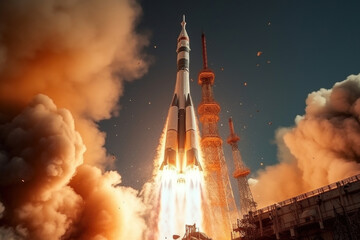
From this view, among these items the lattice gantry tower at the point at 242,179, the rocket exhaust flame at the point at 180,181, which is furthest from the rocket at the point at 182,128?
the lattice gantry tower at the point at 242,179

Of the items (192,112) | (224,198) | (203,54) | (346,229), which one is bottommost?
(346,229)

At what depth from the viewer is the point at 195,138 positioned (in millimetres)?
37000

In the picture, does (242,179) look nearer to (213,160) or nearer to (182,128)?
(213,160)

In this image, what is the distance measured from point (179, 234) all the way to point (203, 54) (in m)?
38.3

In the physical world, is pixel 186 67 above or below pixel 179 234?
above

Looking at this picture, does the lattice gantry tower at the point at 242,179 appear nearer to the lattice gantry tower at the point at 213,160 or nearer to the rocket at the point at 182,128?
the lattice gantry tower at the point at 213,160

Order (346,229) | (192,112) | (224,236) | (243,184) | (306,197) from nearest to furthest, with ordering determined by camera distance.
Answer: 1. (346,229)
2. (306,197)
3. (192,112)
4. (224,236)
5. (243,184)

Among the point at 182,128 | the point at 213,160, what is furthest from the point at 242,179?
the point at 182,128

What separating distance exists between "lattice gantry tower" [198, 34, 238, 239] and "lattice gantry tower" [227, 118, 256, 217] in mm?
9355

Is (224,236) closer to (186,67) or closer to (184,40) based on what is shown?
(186,67)

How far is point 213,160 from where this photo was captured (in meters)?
49.8

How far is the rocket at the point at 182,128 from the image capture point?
3538cm

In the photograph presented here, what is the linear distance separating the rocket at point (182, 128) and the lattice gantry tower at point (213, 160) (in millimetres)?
8948

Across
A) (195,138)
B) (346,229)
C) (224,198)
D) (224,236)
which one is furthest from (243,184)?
(346,229)
